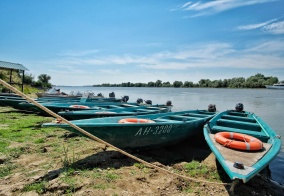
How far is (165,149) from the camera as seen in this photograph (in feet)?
23.6

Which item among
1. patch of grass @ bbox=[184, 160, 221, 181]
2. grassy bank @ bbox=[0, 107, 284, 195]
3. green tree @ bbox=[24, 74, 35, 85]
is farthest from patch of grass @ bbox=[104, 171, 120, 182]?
green tree @ bbox=[24, 74, 35, 85]

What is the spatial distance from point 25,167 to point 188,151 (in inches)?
208

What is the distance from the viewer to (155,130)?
6.23 m

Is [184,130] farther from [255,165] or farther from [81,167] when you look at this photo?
[81,167]

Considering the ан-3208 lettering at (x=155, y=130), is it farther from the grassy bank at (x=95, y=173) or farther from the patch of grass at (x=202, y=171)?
the patch of grass at (x=202, y=171)

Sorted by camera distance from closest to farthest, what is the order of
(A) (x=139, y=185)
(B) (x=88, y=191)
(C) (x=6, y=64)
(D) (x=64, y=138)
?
(B) (x=88, y=191) < (A) (x=139, y=185) < (D) (x=64, y=138) < (C) (x=6, y=64)

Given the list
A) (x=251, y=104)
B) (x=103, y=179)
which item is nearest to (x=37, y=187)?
(x=103, y=179)

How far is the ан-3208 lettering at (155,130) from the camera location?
5.97m

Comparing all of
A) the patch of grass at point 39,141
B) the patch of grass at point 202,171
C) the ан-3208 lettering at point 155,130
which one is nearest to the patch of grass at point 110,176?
the ан-3208 lettering at point 155,130

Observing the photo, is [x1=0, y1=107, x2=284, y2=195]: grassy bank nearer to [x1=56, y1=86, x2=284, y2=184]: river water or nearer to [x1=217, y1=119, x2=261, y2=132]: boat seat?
[x1=217, y1=119, x2=261, y2=132]: boat seat

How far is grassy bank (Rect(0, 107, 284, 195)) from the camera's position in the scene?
13.2 ft

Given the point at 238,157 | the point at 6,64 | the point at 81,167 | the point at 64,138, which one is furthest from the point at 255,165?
the point at 6,64

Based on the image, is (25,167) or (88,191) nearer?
(88,191)

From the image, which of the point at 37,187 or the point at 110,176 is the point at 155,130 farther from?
the point at 37,187
